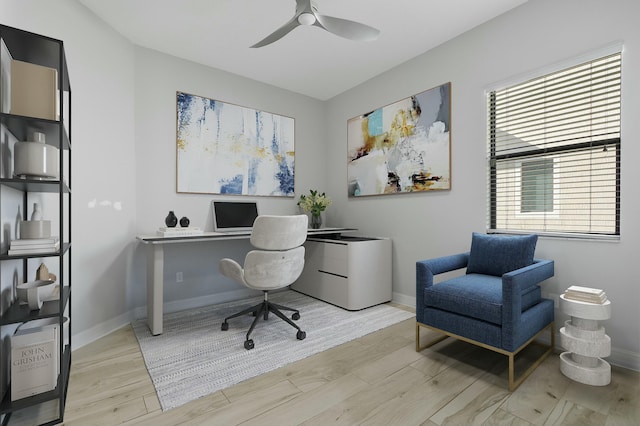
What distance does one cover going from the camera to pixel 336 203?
4297 mm

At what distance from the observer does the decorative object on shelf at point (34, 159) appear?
4.82 feet

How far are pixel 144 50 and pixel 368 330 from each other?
344cm

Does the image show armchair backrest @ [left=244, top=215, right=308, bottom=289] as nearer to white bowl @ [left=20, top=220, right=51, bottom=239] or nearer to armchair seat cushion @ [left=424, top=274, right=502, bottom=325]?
armchair seat cushion @ [left=424, top=274, right=502, bottom=325]

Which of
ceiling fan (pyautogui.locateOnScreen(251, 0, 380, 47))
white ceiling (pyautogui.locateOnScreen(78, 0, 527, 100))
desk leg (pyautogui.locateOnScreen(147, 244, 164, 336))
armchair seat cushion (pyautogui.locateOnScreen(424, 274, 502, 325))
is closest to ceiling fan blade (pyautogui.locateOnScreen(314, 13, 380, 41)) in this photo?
ceiling fan (pyautogui.locateOnScreen(251, 0, 380, 47))

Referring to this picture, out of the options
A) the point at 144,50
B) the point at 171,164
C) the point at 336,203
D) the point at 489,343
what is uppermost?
the point at 144,50

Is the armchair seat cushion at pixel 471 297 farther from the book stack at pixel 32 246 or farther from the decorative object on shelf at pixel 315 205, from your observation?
the book stack at pixel 32 246

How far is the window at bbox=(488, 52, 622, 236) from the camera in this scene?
6.79 feet

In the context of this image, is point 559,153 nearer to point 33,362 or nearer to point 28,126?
point 28,126

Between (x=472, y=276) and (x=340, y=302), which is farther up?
(x=472, y=276)

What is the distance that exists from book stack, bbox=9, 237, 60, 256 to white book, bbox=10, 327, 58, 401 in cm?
40

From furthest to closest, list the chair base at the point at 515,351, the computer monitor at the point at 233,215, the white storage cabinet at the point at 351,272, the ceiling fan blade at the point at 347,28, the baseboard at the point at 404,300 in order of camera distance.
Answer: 1. the computer monitor at the point at 233,215
2. the baseboard at the point at 404,300
3. the white storage cabinet at the point at 351,272
4. the ceiling fan blade at the point at 347,28
5. the chair base at the point at 515,351

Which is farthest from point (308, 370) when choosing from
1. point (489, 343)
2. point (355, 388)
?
point (489, 343)

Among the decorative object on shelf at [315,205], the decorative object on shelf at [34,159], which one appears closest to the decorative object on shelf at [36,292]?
the decorative object on shelf at [34,159]

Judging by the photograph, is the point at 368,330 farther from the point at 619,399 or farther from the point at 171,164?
the point at 171,164
